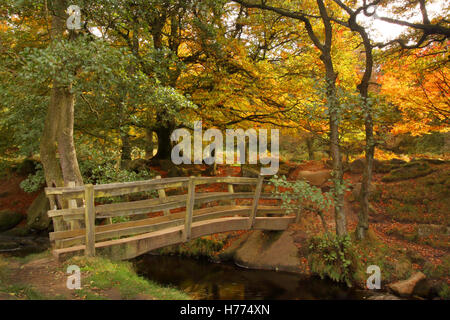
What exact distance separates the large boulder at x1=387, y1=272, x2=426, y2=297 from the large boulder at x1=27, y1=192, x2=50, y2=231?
14.1 m

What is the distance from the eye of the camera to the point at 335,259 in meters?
9.33

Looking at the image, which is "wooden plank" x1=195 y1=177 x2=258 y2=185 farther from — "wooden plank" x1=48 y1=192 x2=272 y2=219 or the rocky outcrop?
the rocky outcrop

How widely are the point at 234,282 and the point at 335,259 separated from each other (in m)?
3.08

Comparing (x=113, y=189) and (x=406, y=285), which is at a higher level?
(x=113, y=189)

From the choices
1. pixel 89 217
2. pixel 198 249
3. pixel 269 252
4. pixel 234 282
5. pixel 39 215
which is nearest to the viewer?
pixel 89 217

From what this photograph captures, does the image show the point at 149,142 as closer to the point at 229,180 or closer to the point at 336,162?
the point at 229,180

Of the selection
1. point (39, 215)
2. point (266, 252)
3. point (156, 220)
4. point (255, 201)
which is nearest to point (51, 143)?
point (156, 220)

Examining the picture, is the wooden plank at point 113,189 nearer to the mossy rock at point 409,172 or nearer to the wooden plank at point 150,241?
the wooden plank at point 150,241

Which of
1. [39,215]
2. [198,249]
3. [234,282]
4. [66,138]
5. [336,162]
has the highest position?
Result: [66,138]

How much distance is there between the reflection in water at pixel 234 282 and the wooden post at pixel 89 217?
3104mm

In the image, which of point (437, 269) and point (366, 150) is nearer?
point (437, 269)

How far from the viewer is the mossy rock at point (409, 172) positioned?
14398 mm

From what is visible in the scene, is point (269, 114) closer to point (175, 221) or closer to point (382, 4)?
point (382, 4)

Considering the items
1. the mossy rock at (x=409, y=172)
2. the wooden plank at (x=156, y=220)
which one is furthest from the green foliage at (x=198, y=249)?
the mossy rock at (x=409, y=172)
